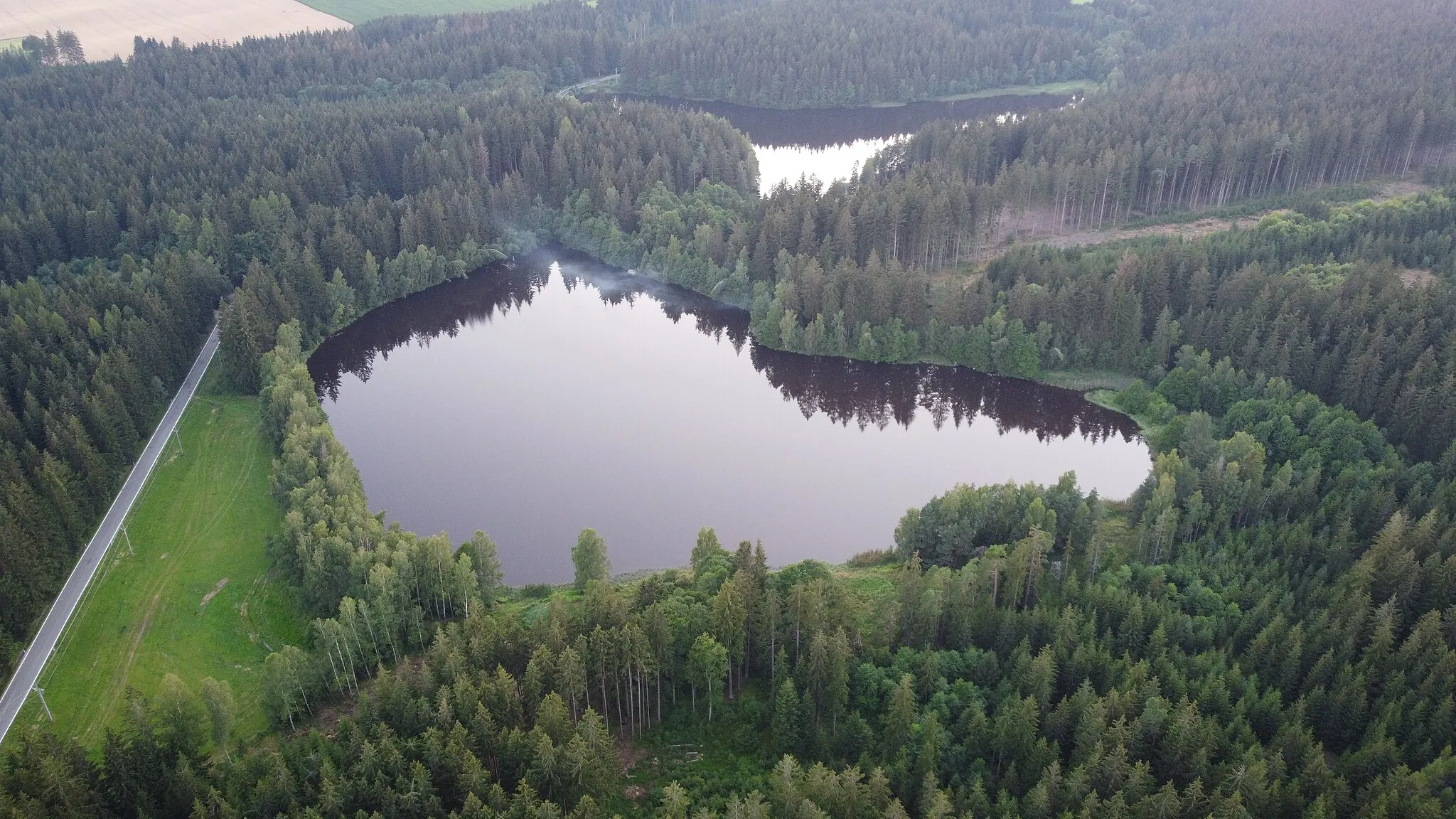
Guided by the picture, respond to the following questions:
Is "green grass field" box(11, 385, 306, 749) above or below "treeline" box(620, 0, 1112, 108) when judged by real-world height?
below

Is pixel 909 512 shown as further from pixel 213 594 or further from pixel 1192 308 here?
pixel 213 594

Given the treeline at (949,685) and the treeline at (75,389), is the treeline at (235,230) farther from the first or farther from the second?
the treeline at (949,685)

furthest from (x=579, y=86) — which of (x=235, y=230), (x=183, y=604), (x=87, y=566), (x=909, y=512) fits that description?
(x=909, y=512)

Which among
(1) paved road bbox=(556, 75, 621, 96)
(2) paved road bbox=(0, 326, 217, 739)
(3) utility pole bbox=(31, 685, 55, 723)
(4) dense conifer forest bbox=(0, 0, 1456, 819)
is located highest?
(1) paved road bbox=(556, 75, 621, 96)

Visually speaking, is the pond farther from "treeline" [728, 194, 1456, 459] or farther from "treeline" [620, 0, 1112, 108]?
"treeline" [728, 194, 1456, 459]

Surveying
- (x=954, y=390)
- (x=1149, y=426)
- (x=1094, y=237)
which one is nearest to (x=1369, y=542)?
(x=1149, y=426)

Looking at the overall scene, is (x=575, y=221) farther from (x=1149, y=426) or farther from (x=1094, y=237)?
(x=1149, y=426)

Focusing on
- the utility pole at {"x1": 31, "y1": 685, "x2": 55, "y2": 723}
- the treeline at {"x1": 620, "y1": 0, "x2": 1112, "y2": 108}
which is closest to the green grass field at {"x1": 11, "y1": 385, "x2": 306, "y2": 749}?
the utility pole at {"x1": 31, "y1": 685, "x2": 55, "y2": 723}
